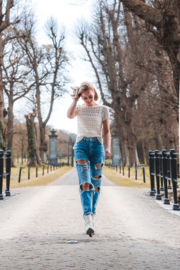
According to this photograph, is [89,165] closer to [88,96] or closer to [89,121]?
[89,121]

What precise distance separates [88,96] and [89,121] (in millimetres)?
326

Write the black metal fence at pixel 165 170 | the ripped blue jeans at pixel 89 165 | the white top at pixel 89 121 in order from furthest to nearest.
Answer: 1. the black metal fence at pixel 165 170
2. the white top at pixel 89 121
3. the ripped blue jeans at pixel 89 165

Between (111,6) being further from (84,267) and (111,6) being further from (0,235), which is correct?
(84,267)

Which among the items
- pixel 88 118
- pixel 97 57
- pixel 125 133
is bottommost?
pixel 88 118

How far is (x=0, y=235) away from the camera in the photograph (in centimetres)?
423

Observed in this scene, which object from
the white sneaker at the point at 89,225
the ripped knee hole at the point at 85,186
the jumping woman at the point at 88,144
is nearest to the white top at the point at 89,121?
the jumping woman at the point at 88,144

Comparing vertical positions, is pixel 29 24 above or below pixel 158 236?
above

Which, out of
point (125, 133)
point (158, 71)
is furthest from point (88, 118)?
point (125, 133)

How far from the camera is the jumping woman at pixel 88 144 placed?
4.09 m

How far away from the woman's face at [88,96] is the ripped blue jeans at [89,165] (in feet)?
1.60

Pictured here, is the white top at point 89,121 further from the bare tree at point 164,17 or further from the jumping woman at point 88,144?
the bare tree at point 164,17

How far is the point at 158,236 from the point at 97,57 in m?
26.3

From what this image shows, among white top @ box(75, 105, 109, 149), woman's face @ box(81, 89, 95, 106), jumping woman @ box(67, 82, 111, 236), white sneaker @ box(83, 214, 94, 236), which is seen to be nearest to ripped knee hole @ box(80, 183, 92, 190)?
jumping woman @ box(67, 82, 111, 236)

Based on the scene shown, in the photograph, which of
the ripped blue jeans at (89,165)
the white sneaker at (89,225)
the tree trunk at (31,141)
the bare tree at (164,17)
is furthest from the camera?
the tree trunk at (31,141)
